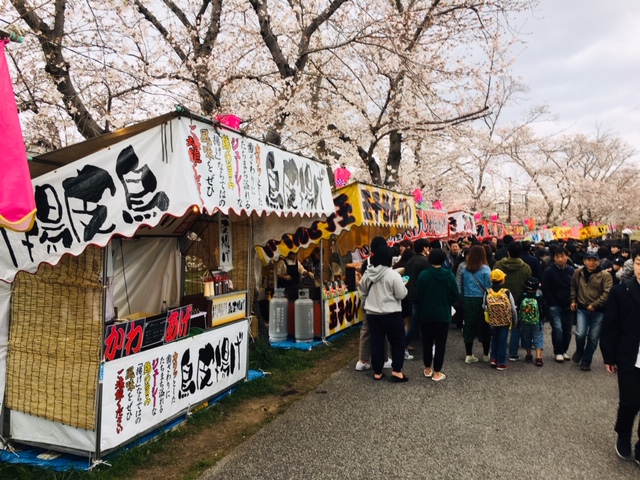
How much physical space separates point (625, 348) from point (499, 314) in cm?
272

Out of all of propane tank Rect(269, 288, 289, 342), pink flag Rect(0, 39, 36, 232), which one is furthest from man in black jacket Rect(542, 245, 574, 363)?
pink flag Rect(0, 39, 36, 232)

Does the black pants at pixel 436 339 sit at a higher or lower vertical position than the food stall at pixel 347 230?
lower

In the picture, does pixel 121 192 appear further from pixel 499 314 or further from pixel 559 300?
pixel 559 300

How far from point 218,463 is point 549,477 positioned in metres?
3.01

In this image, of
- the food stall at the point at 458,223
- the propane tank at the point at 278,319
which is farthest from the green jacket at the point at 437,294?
the food stall at the point at 458,223

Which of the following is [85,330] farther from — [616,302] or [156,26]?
[156,26]

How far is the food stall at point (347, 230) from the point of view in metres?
7.81

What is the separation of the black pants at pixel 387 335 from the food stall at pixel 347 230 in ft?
7.06

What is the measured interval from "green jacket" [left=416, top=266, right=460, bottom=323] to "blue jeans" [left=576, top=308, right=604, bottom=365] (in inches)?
94.5

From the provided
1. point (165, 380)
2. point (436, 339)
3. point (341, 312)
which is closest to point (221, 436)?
point (165, 380)

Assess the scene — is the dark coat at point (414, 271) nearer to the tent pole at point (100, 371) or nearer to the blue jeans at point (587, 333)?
the blue jeans at point (587, 333)

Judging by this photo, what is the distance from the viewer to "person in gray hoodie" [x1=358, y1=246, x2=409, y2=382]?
6012mm

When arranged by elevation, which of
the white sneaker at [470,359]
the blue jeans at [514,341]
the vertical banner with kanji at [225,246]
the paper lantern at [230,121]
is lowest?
the white sneaker at [470,359]

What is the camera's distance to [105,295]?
392 cm
